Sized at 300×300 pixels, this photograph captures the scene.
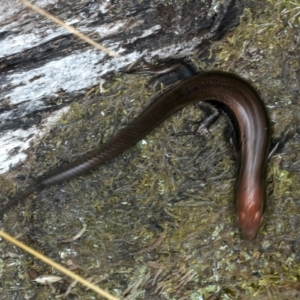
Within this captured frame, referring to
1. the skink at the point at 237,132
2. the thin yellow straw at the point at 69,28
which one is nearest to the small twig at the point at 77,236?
the skink at the point at 237,132

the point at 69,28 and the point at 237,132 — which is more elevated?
the point at 69,28

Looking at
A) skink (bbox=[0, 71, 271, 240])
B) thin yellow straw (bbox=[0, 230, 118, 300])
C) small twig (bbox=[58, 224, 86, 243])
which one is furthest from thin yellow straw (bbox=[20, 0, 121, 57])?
thin yellow straw (bbox=[0, 230, 118, 300])

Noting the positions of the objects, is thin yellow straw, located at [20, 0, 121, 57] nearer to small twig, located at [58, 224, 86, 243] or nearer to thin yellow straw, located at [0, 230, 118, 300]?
small twig, located at [58, 224, 86, 243]

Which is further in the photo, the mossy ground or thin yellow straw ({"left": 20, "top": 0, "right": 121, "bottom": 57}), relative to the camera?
the mossy ground

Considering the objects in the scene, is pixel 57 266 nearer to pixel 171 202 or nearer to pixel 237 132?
pixel 171 202

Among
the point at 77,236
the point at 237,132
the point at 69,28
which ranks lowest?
the point at 77,236

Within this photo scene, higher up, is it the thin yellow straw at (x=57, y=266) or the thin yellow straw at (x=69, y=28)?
the thin yellow straw at (x=69, y=28)

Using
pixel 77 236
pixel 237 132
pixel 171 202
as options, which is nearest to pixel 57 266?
pixel 77 236

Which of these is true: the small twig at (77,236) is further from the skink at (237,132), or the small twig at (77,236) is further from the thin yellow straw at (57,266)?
the skink at (237,132)
